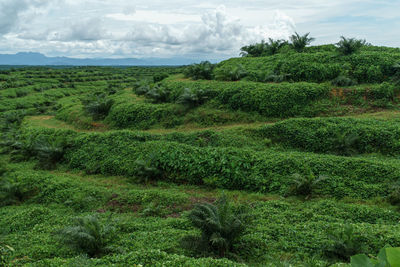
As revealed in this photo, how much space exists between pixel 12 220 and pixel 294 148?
12.1 metres

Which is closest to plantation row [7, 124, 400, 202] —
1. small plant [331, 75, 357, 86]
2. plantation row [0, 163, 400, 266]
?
plantation row [0, 163, 400, 266]

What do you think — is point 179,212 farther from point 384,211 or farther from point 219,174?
point 384,211

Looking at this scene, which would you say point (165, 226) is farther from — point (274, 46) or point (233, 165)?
point (274, 46)

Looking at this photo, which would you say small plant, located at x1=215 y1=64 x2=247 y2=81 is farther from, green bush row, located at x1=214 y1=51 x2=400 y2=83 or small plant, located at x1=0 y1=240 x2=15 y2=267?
small plant, located at x1=0 y1=240 x2=15 y2=267

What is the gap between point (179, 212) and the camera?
9773mm

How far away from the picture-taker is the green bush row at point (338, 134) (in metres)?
12.1

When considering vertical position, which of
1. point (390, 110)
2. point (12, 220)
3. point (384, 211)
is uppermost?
point (390, 110)

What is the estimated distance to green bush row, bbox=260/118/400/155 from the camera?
12086mm

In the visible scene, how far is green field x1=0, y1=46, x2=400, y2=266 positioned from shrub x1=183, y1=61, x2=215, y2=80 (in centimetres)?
194

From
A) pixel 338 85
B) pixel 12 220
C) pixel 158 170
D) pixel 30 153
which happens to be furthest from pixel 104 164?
pixel 338 85

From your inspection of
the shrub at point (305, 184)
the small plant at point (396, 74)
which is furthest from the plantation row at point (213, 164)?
the small plant at point (396, 74)

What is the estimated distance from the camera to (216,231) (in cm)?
682

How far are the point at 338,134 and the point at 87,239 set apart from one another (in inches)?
430

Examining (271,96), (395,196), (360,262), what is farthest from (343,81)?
(360,262)
